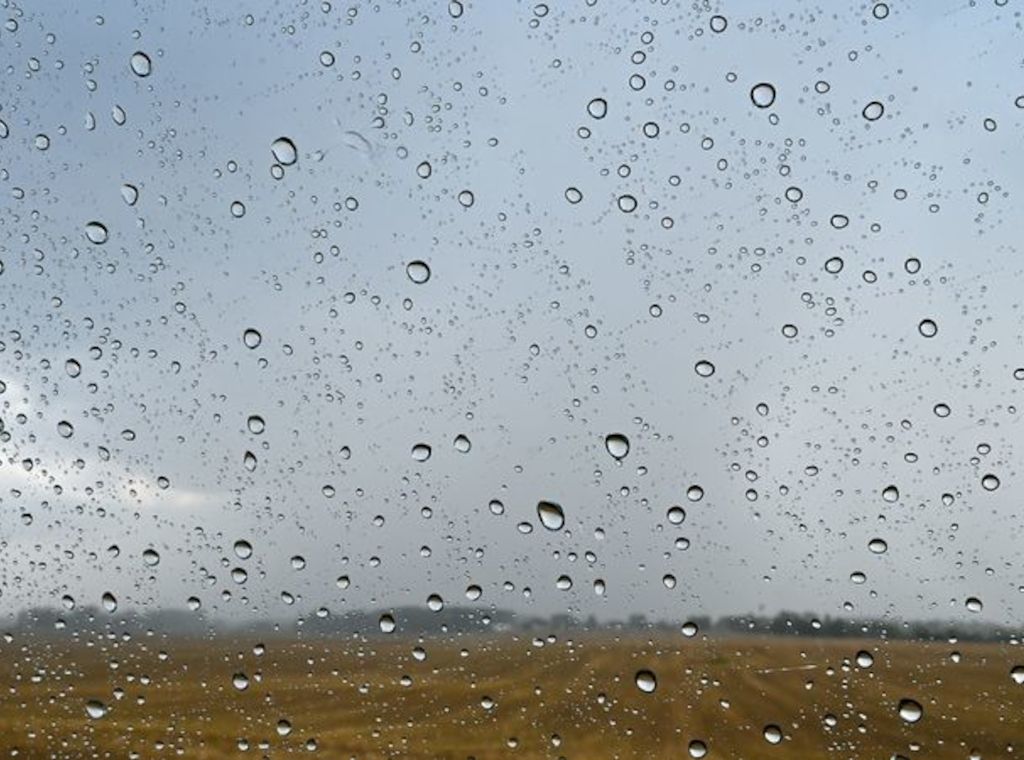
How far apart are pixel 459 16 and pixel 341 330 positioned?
56 centimetres

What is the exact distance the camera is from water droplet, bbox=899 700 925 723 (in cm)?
119

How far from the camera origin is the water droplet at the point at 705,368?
1.31 meters

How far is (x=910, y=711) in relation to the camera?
120 cm

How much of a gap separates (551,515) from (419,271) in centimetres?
46

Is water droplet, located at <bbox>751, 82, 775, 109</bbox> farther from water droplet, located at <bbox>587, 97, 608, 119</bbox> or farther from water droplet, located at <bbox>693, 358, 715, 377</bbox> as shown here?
water droplet, located at <bbox>693, 358, 715, 377</bbox>

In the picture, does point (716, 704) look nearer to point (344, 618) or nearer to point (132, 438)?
point (344, 618)

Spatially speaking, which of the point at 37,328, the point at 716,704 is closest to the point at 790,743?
the point at 716,704

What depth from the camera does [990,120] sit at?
1241mm

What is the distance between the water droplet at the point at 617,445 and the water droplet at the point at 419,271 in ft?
1.34

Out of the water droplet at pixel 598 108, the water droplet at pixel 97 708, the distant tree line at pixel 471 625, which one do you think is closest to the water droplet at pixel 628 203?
the water droplet at pixel 598 108

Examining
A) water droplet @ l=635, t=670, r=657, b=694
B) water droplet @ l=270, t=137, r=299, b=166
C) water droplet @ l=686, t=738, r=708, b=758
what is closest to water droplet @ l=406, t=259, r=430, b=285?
water droplet @ l=270, t=137, r=299, b=166

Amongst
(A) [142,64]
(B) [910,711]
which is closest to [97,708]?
(A) [142,64]

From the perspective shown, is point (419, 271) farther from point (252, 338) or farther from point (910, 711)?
point (910, 711)

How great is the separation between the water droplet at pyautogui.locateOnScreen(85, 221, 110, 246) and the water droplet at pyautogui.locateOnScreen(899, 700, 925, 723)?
1.50 metres
